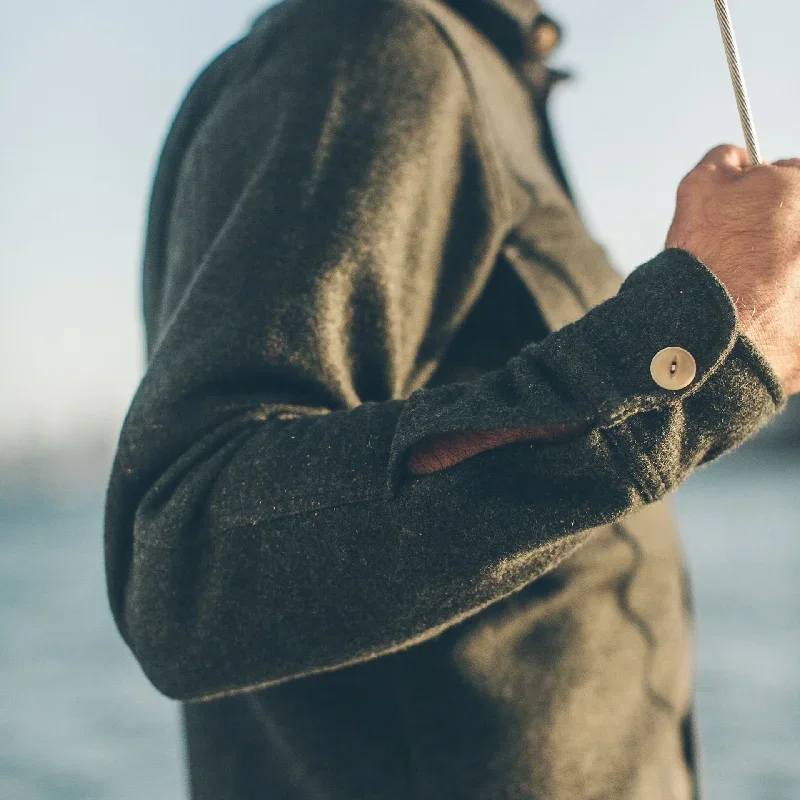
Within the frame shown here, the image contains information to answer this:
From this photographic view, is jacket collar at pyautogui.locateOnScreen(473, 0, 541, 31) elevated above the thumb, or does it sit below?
above

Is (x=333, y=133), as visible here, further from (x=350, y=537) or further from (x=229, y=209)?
(x=350, y=537)

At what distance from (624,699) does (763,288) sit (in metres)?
0.48

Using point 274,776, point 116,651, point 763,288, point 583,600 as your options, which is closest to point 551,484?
point 763,288

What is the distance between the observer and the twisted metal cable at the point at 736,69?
2.71 feet

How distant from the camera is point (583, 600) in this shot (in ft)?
3.20

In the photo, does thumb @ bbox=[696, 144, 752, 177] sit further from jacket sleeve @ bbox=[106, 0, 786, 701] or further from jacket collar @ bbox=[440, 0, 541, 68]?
jacket collar @ bbox=[440, 0, 541, 68]

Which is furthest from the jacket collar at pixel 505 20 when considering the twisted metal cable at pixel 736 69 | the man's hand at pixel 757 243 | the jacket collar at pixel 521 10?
the man's hand at pixel 757 243

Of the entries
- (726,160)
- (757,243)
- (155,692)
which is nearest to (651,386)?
(757,243)

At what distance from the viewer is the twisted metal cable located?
0.83 m

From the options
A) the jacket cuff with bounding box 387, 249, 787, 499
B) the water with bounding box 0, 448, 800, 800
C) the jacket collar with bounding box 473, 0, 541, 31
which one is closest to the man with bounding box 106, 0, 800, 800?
the jacket cuff with bounding box 387, 249, 787, 499

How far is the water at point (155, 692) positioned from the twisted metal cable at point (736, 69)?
131cm

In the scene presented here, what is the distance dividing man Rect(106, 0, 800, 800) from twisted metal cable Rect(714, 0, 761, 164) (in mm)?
39

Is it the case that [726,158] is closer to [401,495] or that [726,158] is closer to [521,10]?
[401,495]

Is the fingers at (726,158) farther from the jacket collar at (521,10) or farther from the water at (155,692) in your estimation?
the water at (155,692)
